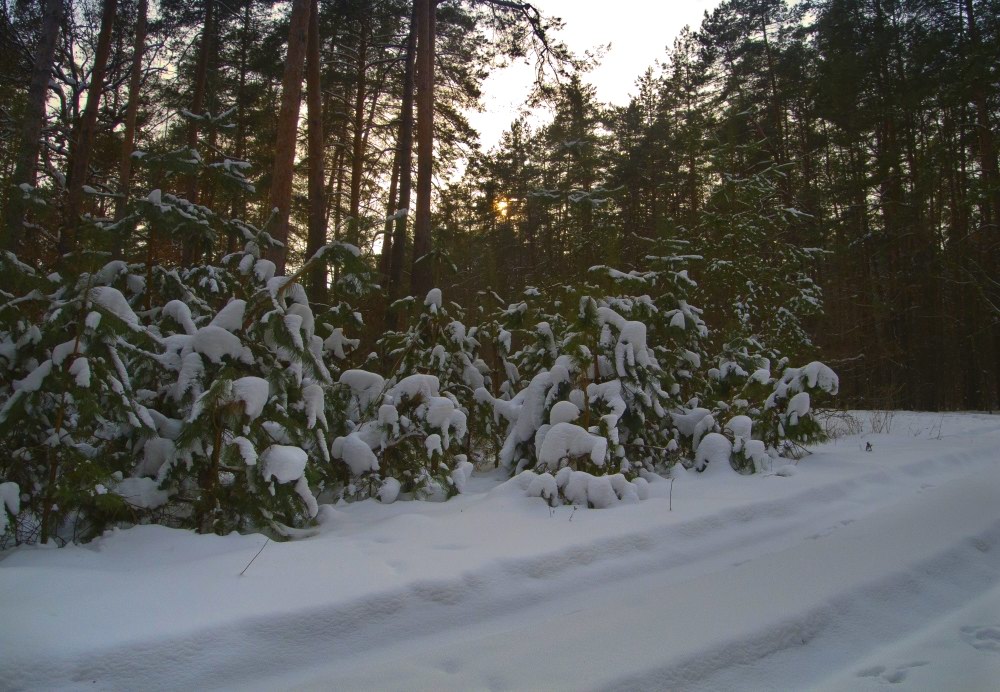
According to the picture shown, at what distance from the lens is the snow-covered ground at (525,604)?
6.89ft

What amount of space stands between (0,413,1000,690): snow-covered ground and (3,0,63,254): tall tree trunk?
117 inches

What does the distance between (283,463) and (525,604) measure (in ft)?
5.13

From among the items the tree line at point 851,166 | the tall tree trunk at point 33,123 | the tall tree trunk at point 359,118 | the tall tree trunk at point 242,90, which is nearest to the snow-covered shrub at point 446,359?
the tall tree trunk at point 33,123

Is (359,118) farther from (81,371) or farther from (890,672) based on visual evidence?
(890,672)

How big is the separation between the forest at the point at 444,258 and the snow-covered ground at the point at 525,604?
52 cm

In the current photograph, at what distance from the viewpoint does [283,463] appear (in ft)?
10.8

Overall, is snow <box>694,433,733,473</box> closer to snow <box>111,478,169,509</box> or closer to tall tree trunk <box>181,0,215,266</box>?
snow <box>111,478,169,509</box>

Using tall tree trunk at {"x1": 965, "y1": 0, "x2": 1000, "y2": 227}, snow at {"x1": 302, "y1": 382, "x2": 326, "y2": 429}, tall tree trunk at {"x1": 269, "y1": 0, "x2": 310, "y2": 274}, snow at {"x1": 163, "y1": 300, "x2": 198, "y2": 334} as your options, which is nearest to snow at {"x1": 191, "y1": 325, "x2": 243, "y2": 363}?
snow at {"x1": 163, "y1": 300, "x2": 198, "y2": 334}

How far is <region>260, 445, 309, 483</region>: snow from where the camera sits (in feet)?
10.8

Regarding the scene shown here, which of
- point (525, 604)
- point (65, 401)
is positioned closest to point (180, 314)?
point (65, 401)

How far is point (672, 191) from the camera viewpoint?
48.6 feet

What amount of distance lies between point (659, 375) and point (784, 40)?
18.6 m

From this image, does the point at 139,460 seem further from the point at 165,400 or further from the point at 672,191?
the point at 672,191

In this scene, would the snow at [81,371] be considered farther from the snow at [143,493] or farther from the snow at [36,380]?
the snow at [143,493]
